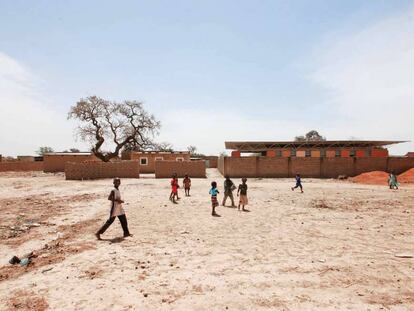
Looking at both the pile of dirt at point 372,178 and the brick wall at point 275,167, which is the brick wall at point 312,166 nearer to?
the brick wall at point 275,167

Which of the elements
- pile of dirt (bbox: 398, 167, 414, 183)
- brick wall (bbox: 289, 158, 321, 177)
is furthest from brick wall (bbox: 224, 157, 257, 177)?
pile of dirt (bbox: 398, 167, 414, 183)

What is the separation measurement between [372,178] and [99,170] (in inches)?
1020

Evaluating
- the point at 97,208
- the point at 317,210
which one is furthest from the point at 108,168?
the point at 317,210

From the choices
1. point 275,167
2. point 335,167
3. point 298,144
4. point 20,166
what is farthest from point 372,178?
point 20,166

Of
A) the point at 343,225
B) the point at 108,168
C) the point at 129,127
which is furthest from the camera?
the point at 129,127

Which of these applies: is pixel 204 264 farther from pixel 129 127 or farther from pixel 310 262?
pixel 129 127

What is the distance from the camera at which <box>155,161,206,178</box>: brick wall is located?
30.2m

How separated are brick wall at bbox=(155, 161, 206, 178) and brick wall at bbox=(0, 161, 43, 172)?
80.6ft

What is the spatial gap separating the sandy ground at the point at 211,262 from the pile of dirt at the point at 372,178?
15761 millimetres

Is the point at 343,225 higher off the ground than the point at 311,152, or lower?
lower

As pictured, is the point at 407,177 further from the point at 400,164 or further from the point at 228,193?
the point at 228,193

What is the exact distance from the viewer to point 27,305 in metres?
4.48

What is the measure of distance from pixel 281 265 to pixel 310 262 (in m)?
0.69

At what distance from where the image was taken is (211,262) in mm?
Result: 6379
